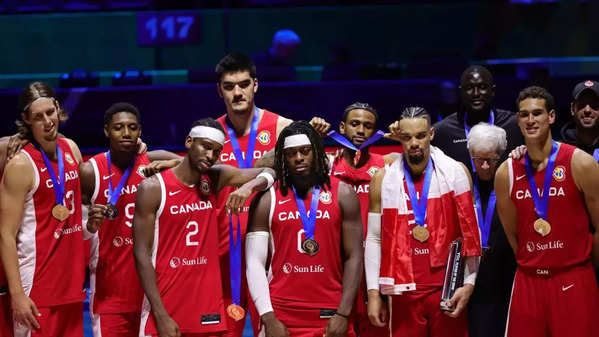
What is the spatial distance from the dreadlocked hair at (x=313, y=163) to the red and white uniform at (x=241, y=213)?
1.23 feet

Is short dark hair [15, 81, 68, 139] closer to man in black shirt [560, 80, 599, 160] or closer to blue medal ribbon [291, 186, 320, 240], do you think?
blue medal ribbon [291, 186, 320, 240]

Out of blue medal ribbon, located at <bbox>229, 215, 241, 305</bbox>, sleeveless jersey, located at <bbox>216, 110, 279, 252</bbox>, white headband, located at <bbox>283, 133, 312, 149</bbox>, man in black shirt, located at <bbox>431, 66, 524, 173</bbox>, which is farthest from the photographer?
man in black shirt, located at <bbox>431, 66, 524, 173</bbox>

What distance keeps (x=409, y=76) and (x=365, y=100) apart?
0.86m

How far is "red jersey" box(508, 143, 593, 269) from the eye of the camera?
482cm

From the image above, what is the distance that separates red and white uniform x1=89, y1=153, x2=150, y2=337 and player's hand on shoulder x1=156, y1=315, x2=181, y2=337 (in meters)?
0.56

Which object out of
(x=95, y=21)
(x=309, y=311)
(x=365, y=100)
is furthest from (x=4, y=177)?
(x=95, y=21)

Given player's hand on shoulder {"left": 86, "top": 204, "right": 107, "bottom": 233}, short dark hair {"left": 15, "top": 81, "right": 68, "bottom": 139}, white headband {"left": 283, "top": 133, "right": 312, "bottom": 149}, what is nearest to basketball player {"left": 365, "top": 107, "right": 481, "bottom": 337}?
white headband {"left": 283, "top": 133, "right": 312, "bottom": 149}

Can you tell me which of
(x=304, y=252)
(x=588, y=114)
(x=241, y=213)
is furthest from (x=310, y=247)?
(x=588, y=114)

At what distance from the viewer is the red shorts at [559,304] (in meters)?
4.78

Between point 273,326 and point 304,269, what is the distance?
1.10 feet

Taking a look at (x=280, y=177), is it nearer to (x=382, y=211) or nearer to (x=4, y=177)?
(x=382, y=211)

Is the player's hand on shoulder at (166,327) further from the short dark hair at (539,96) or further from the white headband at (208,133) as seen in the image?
the short dark hair at (539,96)

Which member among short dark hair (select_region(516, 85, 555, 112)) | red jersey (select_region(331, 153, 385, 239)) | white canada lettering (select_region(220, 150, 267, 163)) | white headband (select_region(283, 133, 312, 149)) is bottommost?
red jersey (select_region(331, 153, 385, 239))

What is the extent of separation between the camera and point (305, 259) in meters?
4.74
